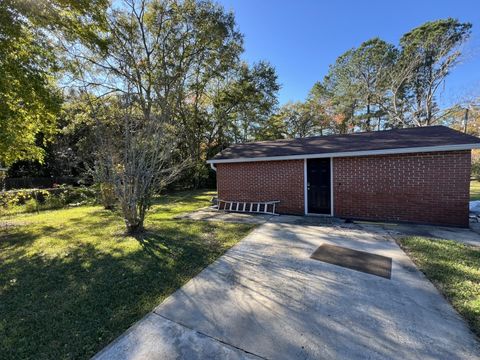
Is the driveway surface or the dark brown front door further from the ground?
the dark brown front door

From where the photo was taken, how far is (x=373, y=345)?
2188mm

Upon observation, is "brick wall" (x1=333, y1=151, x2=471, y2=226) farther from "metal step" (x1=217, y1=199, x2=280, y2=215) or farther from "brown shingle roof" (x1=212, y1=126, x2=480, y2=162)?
"metal step" (x1=217, y1=199, x2=280, y2=215)

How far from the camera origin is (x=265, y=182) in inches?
349

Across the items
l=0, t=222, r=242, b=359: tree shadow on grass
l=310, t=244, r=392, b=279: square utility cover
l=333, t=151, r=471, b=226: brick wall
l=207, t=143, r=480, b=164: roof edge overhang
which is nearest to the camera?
l=0, t=222, r=242, b=359: tree shadow on grass

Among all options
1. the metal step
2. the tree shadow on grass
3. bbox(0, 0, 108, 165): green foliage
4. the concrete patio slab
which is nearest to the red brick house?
the metal step

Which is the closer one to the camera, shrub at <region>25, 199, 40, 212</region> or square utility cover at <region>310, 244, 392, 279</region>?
square utility cover at <region>310, 244, 392, 279</region>

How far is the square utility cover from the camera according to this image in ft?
12.4

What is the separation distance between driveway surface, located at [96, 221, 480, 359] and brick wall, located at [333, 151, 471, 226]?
3.32 m

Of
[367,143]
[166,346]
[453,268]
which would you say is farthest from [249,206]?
[166,346]

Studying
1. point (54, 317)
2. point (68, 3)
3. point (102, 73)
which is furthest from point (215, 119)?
point (54, 317)

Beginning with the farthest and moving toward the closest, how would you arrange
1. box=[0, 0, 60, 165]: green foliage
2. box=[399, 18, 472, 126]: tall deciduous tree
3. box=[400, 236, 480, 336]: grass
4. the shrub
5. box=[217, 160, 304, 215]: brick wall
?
1. box=[399, 18, 472, 126]: tall deciduous tree
2. the shrub
3. box=[217, 160, 304, 215]: brick wall
4. box=[0, 0, 60, 165]: green foliage
5. box=[400, 236, 480, 336]: grass

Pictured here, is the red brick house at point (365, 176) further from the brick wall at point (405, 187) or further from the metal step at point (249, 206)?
the metal step at point (249, 206)

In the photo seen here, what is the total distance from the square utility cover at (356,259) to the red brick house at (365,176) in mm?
3299

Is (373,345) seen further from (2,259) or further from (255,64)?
(255,64)
